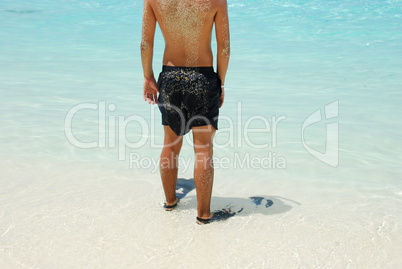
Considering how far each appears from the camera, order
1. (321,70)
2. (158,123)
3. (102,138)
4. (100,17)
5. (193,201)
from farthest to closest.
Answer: (100,17) < (321,70) < (158,123) < (102,138) < (193,201)

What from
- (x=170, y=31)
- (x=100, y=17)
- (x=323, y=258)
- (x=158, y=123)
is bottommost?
(x=323, y=258)

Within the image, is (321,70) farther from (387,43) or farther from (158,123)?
(158,123)

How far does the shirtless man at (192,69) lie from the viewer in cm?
337

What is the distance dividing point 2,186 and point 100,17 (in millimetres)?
10667

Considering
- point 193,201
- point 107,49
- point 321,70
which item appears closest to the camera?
point 193,201

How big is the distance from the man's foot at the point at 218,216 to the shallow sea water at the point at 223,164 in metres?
0.06

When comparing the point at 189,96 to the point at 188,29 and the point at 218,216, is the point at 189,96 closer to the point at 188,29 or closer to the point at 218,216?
the point at 188,29

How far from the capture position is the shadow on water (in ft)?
12.8

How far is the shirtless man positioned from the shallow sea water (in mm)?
518

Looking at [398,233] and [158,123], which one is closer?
[398,233]

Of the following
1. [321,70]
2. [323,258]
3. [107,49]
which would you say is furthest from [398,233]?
[107,49]

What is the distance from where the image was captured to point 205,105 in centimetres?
349

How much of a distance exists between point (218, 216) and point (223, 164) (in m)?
1.08

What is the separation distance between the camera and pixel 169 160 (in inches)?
149
